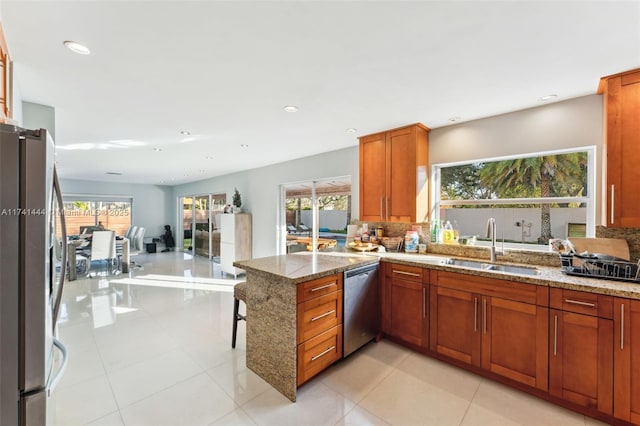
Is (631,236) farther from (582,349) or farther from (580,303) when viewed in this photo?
(582,349)

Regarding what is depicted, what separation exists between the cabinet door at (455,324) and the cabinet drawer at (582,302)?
49 cm

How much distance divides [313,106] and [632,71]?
7.74 ft

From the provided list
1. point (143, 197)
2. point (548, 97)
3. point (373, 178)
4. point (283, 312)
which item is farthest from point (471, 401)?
point (143, 197)

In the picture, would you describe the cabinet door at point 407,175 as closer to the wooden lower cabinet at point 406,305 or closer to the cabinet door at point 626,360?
the wooden lower cabinet at point 406,305

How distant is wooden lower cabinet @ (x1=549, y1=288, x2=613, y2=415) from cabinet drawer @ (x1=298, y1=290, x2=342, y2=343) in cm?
154

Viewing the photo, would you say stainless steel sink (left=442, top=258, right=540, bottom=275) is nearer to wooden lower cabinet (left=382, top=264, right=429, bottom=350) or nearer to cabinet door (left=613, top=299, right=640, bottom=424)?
wooden lower cabinet (left=382, top=264, right=429, bottom=350)

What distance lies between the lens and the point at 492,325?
2.14 m

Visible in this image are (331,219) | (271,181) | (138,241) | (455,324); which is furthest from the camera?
(138,241)

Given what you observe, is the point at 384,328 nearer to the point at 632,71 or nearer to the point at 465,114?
the point at 465,114

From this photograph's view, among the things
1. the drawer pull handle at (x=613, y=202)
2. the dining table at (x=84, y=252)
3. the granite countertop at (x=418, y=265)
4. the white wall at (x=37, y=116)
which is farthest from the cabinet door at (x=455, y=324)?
the dining table at (x=84, y=252)

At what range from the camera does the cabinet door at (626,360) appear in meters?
1.63

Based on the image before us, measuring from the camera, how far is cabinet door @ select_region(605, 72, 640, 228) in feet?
6.29

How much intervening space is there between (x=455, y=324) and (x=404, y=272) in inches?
23.6

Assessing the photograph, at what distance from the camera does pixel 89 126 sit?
3014mm
